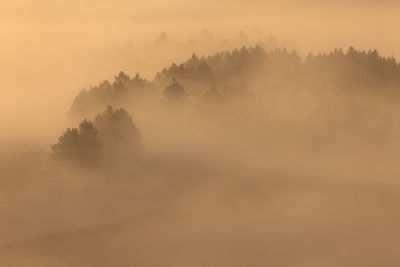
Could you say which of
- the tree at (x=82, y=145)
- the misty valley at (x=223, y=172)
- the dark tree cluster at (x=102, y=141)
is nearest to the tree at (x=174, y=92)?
the misty valley at (x=223, y=172)

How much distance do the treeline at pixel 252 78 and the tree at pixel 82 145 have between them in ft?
56.2

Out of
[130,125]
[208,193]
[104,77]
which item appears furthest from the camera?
[104,77]

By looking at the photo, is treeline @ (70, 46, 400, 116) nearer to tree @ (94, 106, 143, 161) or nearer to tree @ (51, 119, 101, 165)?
tree @ (94, 106, 143, 161)

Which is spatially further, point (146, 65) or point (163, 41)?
point (163, 41)

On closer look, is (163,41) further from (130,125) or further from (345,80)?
(130,125)

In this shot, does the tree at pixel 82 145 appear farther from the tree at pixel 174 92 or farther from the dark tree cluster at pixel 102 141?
the tree at pixel 174 92

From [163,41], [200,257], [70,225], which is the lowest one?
[200,257]

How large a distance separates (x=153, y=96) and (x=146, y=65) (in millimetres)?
64534

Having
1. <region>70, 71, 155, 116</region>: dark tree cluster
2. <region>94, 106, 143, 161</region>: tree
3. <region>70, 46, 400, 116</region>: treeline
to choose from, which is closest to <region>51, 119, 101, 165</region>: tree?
<region>94, 106, 143, 161</region>: tree

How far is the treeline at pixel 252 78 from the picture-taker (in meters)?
71.8

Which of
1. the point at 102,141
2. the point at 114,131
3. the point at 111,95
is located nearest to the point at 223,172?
the point at 114,131

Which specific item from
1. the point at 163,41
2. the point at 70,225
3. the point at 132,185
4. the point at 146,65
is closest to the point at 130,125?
the point at 132,185

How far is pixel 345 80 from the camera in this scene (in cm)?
8025

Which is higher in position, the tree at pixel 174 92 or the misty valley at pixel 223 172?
the tree at pixel 174 92
